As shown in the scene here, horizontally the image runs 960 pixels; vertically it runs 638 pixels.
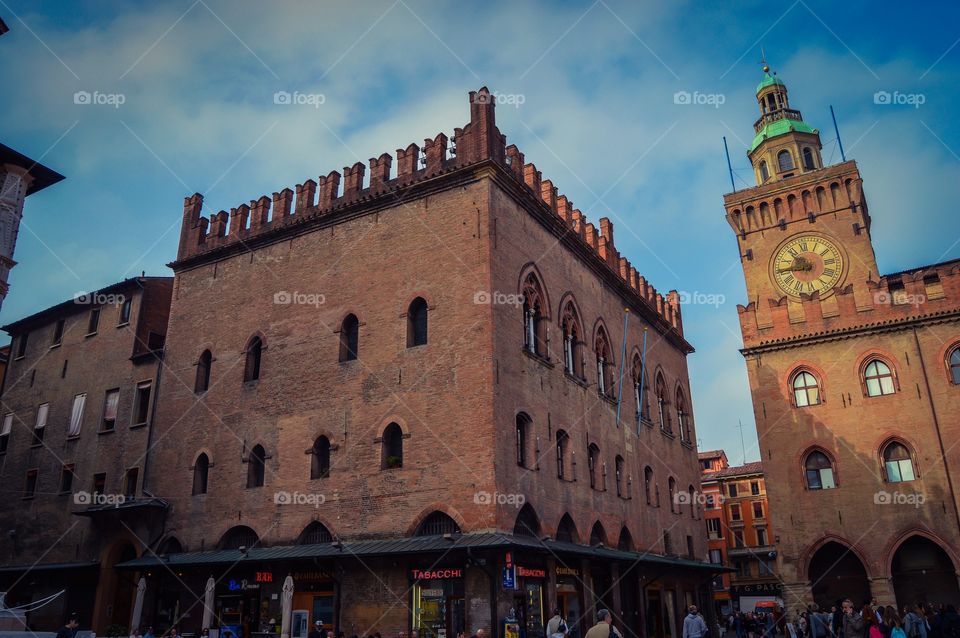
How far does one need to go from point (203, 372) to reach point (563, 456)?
40.7 feet

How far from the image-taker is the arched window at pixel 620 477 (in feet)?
85.5

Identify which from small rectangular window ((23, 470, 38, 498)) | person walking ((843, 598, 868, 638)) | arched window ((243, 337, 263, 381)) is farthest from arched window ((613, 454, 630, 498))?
small rectangular window ((23, 470, 38, 498))

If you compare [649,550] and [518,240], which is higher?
[518,240]

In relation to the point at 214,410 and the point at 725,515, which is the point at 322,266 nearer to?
the point at 214,410

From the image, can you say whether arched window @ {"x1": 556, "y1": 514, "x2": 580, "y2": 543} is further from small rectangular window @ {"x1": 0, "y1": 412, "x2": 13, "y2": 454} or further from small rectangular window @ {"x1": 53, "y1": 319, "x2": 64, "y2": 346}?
small rectangular window @ {"x1": 0, "y1": 412, "x2": 13, "y2": 454}

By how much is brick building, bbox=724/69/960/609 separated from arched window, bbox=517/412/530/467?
1872cm

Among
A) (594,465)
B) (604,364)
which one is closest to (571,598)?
(594,465)

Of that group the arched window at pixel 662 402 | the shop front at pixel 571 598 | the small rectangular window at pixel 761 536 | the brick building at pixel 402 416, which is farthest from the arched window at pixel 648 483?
the small rectangular window at pixel 761 536

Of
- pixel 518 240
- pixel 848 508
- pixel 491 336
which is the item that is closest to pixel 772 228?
→ pixel 848 508

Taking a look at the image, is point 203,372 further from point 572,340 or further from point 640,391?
point 640,391

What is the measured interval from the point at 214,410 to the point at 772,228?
29791 millimetres

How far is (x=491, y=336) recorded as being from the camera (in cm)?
1920

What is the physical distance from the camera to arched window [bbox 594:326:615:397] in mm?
26938

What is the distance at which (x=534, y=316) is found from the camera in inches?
899
